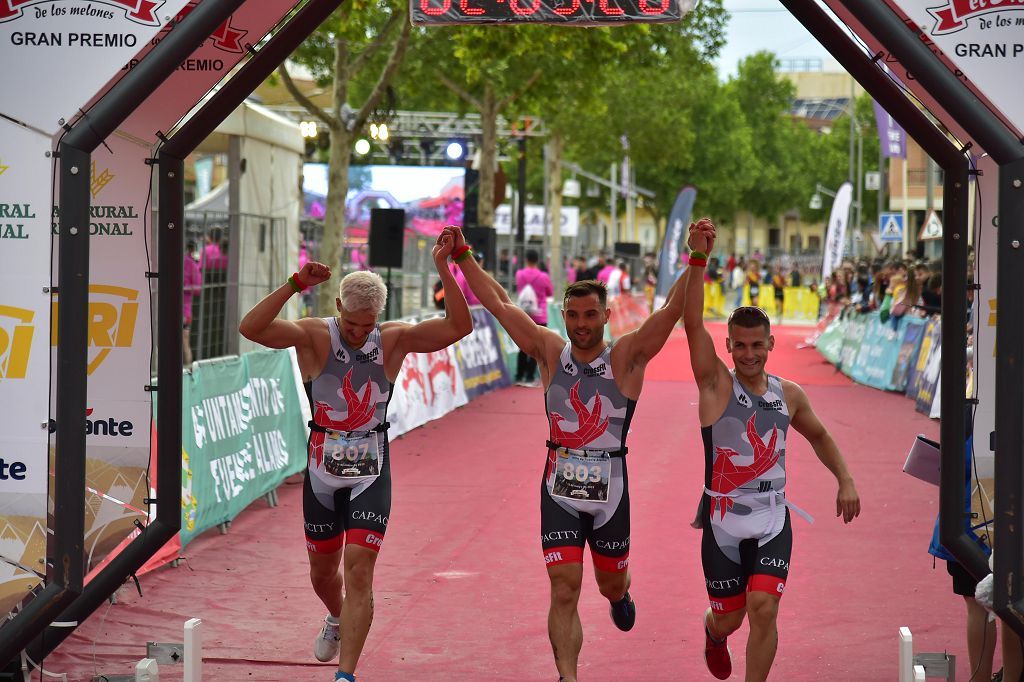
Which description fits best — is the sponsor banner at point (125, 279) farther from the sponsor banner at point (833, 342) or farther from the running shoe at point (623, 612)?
the sponsor banner at point (833, 342)

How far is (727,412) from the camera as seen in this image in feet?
19.7

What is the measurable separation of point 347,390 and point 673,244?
20.6 meters

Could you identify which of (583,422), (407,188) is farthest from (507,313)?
(407,188)

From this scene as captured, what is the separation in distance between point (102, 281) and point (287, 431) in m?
5.44

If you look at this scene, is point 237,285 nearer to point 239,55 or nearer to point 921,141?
point 239,55

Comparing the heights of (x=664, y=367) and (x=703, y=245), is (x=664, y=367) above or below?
below

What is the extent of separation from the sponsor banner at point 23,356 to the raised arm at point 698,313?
277 cm

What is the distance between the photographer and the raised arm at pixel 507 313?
649 centimetres

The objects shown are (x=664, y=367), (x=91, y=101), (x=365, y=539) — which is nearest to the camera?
(x=91, y=101)

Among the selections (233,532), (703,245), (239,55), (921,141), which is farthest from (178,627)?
(921,141)

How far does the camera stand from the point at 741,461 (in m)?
5.97

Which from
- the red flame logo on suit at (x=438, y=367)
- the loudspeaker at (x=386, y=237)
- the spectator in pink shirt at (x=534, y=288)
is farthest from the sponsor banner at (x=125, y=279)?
the spectator in pink shirt at (x=534, y=288)

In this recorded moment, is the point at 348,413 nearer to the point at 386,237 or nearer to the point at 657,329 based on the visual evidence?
the point at 657,329

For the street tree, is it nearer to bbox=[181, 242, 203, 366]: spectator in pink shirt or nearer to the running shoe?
bbox=[181, 242, 203, 366]: spectator in pink shirt
